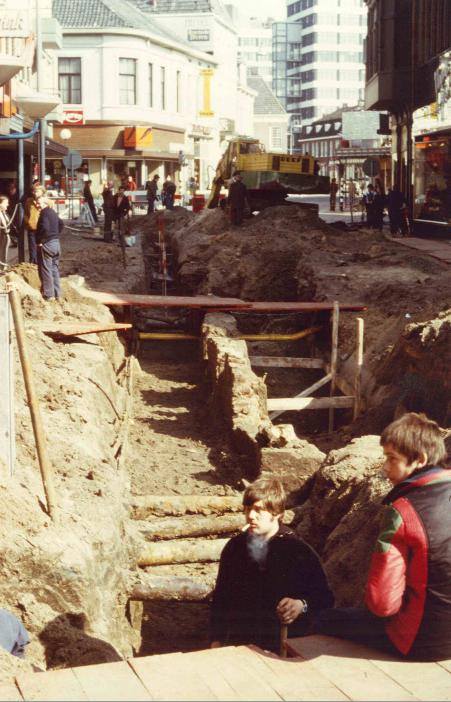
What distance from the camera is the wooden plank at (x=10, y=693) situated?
183 inches

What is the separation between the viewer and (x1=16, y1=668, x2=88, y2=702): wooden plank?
463cm

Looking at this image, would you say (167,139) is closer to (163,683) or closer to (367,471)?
(367,471)

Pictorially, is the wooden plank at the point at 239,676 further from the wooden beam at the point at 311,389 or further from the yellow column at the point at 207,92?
the yellow column at the point at 207,92

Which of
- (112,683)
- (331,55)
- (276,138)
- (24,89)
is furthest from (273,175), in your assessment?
(331,55)

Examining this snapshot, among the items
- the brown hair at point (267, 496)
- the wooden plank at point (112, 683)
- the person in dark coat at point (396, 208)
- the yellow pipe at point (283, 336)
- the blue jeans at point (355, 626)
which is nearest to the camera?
the wooden plank at point (112, 683)

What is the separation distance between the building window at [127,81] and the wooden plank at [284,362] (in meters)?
38.9

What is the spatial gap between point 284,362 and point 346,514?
28.1ft

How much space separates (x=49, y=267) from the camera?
1614cm

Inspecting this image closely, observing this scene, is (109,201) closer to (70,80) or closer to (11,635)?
(70,80)

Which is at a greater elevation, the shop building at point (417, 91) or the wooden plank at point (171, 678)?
the shop building at point (417, 91)

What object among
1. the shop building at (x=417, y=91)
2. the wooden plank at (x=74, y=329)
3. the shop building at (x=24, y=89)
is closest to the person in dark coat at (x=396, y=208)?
the shop building at (x=417, y=91)

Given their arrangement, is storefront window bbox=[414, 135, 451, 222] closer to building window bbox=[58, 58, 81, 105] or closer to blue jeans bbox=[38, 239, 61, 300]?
Answer: blue jeans bbox=[38, 239, 61, 300]

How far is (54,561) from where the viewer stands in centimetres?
750

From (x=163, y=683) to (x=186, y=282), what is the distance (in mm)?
22122
